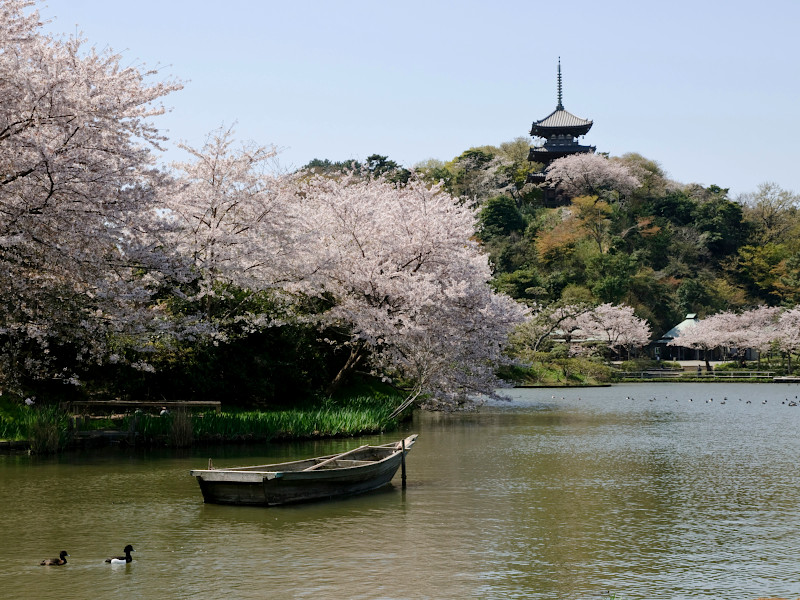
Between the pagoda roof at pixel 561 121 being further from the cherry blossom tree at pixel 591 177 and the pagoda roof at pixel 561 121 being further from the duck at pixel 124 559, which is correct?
the duck at pixel 124 559

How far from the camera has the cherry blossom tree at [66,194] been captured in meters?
19.9

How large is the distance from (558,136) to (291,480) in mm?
100406

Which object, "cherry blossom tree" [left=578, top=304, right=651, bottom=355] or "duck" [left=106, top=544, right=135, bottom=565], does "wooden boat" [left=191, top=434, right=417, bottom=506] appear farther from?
"cherry blossom tree" [left=578, top=304, right=651, bottom=355]

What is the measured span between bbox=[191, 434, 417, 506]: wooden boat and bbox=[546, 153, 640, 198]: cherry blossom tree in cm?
8673

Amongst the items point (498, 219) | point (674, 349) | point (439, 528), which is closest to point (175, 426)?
point (439, 528)

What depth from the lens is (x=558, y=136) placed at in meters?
111

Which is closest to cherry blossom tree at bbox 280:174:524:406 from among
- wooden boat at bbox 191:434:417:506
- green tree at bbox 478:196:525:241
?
wooden boat at bbox 191:434:417:506

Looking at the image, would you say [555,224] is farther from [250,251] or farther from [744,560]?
[744,560]

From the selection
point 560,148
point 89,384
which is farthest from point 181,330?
point 560,148

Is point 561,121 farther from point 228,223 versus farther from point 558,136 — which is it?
point 228,223

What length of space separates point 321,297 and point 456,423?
30.3 feet

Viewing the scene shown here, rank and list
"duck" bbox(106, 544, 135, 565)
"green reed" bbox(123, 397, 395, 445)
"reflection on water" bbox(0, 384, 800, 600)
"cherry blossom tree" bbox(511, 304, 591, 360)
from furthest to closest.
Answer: "cherry blossom tree" bbox(511, 304, 591, 360) < "green reed" bbox(123, 397, 395, 445) < "duck" bbox(106, 544, 135, 565) < "reflection on water" bbox(0, 384, 800, 600)

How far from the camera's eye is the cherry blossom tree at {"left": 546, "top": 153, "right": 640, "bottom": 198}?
101500 mm

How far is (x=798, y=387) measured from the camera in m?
64.3
